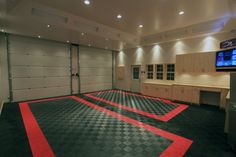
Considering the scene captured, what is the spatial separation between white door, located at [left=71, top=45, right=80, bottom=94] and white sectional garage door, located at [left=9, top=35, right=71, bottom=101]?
0.27 meters

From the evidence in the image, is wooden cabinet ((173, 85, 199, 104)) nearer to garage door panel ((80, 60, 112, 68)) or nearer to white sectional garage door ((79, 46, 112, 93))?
white sectional garage door ((79, 46, 112, 93))

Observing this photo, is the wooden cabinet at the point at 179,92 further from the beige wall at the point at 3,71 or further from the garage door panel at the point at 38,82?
the beige wall at the point at 3,71

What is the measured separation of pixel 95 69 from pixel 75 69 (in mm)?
1641

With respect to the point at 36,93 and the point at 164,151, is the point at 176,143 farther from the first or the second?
the point at 36,93

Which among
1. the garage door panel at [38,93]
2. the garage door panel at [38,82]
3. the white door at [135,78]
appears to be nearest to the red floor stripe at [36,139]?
the garage door panel at [38,93]

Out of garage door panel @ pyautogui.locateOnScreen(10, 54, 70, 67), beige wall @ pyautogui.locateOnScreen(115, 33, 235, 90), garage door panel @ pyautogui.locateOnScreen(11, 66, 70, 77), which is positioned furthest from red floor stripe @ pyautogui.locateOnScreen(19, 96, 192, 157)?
beige wall @ pyautogui.locateOnScreen(115, 33, 235, 90)

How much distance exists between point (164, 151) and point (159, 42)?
20.3 ft

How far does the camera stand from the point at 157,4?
3.80 meters

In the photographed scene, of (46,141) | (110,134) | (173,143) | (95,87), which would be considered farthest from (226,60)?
(95,87)

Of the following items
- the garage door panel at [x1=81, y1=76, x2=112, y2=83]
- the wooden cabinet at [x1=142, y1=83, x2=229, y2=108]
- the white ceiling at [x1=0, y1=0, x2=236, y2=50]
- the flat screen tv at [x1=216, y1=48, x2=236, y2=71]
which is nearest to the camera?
the white ceiling at [x1=0, y1=0, x2=236, y2=50]

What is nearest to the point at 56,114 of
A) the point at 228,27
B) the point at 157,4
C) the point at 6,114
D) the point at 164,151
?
the point at 6,114

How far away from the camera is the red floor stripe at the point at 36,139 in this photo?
7.77 feet

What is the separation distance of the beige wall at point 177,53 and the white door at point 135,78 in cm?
32

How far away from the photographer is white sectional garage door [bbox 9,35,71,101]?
20.1ft
